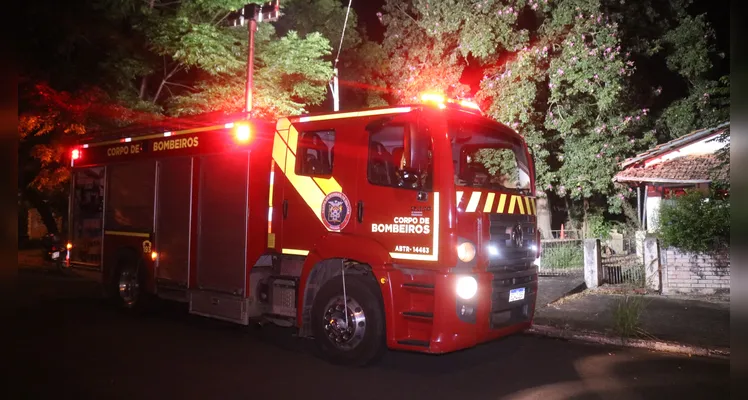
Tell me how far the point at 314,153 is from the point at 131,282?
4.68 m

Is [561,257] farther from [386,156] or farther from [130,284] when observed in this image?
[130,284]

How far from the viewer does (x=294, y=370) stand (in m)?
6.38

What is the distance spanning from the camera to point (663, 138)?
69.3 ft

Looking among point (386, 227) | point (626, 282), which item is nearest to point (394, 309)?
point (386, 227)

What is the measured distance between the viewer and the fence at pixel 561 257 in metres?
14.1

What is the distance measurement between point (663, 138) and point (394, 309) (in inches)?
740

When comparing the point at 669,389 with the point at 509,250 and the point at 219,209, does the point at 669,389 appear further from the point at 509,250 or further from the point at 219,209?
the point at 219,209

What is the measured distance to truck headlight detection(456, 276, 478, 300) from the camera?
5816mm

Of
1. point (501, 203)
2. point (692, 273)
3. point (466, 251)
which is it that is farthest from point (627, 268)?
point (466, 251)

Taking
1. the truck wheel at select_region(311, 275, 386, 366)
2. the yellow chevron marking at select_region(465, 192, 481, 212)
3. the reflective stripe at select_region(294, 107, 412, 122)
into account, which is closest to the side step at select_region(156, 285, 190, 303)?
the truck wheel at select_region(311, 275, 386, 366)

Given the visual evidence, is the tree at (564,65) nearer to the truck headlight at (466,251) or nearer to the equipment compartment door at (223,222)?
the equipment compartment door at (223,222)

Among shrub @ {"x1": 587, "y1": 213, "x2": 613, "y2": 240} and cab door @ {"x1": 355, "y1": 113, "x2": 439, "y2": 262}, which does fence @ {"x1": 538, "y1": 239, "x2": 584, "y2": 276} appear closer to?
shrub @ {"x1": 587, "y1": 213, "x2": 613, "y2": 240}

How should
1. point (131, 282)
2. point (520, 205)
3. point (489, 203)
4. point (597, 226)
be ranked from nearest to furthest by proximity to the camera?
point (489, 203), point (520, 205), point (131, 282), point (597, 226)

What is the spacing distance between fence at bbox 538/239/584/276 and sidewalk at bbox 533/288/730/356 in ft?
9.60
